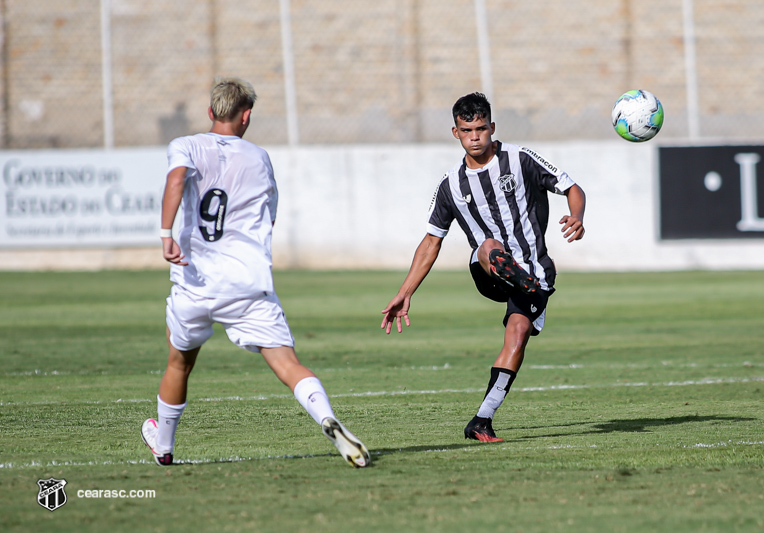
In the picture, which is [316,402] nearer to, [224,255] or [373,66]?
[224,255]

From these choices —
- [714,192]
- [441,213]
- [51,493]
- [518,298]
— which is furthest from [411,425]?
[714,192]

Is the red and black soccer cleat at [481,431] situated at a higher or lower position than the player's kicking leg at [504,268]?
lower

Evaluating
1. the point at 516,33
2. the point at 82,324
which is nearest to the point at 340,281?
the point at 82,324

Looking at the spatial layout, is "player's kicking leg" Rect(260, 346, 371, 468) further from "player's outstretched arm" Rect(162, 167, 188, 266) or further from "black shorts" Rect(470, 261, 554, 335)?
"black shorts" Rect(470, 261, 554, 335)

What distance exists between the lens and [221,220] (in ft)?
15.5

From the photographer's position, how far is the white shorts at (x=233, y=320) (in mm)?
4672

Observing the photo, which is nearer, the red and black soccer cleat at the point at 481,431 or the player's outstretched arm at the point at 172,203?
the player's outstretched arm at the point at 172,203

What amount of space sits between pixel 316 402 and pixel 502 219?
1.88 meters

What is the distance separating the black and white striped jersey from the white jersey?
1607 millimetres

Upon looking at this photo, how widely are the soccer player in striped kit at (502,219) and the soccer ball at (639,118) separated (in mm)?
1327

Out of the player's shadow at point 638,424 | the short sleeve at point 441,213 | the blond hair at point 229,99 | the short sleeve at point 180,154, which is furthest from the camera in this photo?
the short sleeve at point 441,213

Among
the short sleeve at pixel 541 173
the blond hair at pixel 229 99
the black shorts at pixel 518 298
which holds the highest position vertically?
the blond hair at pixel 229 99

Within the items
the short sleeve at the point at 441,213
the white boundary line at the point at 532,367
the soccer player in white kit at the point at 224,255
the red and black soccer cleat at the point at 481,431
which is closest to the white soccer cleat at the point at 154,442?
the soccer player in white kit at the point at 224,255

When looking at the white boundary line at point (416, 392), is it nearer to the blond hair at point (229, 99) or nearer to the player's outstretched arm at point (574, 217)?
the player's outstretched arm at point (574, 217)
